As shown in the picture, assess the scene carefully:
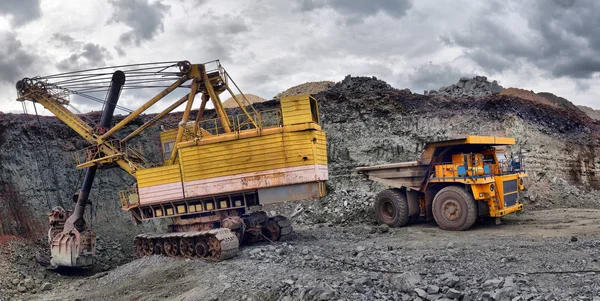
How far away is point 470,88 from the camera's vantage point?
1016 inches

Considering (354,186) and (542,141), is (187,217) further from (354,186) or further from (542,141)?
(542,141)

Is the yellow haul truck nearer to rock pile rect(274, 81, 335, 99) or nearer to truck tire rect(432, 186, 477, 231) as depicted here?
truck tire rect(432, 186, 477, 231)

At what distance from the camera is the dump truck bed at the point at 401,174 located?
14.1 m

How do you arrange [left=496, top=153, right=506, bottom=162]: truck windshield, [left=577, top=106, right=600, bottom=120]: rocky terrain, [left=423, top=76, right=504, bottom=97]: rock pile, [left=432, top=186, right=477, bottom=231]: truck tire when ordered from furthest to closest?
[left=577, top=106, right=600, bottom=120]: rocky terrain → [left=423, top=76, right=504, bottom=97]: rock pile → [left=496, top=153, right=506, bottom=162]: truck windshield → [left=432, top=186, right=477, bottom=231]: truck tire

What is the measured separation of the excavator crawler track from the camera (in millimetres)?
11306

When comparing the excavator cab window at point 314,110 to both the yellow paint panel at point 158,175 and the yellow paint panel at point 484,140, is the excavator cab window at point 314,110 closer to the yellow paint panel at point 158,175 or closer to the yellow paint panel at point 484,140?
the yellow paint panel at point 158,175

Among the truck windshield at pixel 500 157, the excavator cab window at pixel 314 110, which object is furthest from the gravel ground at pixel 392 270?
the excavator cab window at pixel 314 110

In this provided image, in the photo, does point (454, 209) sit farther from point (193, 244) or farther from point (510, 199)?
point (193, 244)

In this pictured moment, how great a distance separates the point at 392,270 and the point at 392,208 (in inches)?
244

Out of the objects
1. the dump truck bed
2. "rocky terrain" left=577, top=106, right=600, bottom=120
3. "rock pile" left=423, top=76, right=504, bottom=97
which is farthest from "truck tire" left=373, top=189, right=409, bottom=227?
"rocky terrain" left=577, top=106, right=600, bottom=120

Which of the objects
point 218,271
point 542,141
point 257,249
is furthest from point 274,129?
point 542,141

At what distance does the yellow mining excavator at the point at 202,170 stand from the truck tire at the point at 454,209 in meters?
3.45

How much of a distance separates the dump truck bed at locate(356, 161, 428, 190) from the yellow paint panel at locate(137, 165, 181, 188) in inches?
240

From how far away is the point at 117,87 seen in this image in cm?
1495
